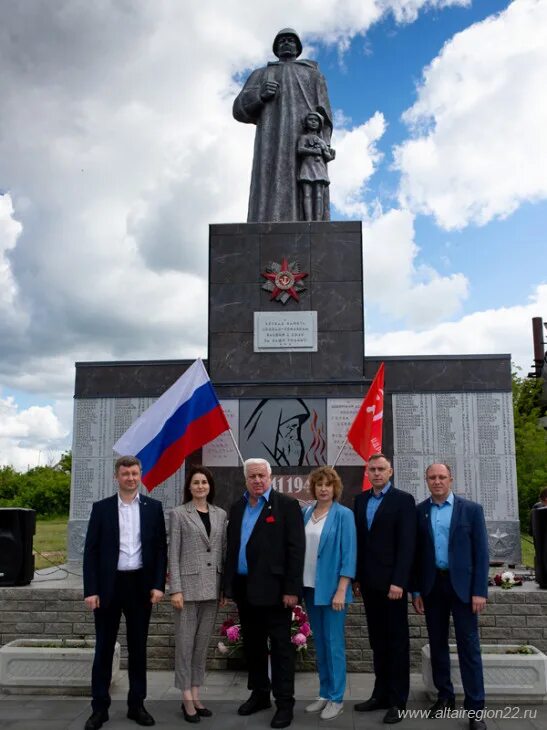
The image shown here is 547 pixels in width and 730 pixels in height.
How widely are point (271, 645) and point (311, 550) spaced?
0.65 meters

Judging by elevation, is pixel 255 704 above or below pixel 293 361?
below

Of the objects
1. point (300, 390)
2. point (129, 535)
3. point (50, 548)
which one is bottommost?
point (50, 548)

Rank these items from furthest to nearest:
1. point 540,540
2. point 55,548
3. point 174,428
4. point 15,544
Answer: point 55,548 < point 174,428 < point 15,544 < point 540,540

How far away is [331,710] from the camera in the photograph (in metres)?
4.30

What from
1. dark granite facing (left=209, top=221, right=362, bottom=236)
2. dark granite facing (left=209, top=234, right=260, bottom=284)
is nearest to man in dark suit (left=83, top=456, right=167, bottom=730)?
dark granite facing (left=209, top=234, right=260, bottom=284)

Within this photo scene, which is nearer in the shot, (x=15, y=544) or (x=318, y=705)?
(x=318, y=705)

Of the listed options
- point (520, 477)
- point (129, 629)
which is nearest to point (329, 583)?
point (129, 629)

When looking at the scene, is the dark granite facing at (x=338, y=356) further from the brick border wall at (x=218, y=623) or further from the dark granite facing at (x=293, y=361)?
the brick border wall at (x=218, y=623)

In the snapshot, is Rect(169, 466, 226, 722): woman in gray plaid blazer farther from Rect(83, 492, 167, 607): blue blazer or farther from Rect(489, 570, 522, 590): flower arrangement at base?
Rect(489, 570, 522, 590): flower arrangement at base

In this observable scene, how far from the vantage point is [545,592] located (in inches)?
226

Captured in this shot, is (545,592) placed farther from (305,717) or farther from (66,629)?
(66,629)

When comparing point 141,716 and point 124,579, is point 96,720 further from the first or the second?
point 124,579

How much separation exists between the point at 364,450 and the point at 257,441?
1454 millimetres

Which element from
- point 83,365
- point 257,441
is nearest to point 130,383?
point 83,365
